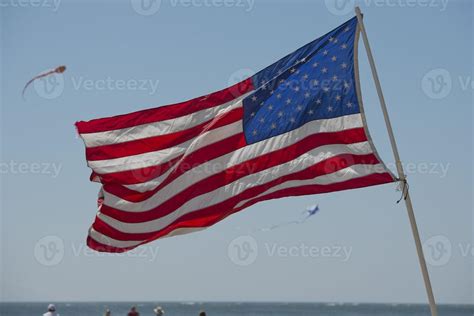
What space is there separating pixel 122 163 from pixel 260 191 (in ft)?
6.69

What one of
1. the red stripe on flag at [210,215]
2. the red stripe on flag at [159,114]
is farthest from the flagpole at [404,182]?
the red stripe on flag at [159,114]

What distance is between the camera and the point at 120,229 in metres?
12.6

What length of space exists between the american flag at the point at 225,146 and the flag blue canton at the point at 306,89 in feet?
0.05

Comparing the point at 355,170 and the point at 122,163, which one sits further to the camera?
the point at 122,163

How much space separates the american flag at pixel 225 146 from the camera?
12195 mm

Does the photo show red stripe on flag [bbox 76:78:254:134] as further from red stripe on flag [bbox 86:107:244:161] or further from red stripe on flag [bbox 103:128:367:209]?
red stripe on flag [bbox 103:128:367:209]

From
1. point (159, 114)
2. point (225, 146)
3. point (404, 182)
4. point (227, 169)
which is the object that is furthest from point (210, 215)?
point (404, 182)

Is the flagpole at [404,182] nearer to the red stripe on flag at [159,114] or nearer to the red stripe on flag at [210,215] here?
the red stripe on flag at [210,215]

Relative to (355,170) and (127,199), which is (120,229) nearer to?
(127,199)

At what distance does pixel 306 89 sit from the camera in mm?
12430

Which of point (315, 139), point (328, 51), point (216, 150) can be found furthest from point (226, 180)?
point (328, 51)

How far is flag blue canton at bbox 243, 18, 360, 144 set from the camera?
1224cm

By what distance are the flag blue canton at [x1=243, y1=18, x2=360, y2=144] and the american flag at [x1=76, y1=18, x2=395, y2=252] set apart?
1 cm

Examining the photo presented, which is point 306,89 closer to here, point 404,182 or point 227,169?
point 227,169
